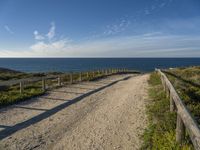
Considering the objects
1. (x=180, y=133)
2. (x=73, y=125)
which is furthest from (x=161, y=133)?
(x=73, y=125)

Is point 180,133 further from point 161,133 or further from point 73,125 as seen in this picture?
point 73,125

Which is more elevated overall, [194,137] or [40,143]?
[194,137]

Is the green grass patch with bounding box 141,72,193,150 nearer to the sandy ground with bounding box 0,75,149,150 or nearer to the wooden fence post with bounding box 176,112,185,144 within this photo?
the wooden fence post with bounding box 176,112,185,144

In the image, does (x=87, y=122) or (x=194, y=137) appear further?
(x=87, y=122)

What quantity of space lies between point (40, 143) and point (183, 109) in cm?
346

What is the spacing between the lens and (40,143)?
22.2 ft

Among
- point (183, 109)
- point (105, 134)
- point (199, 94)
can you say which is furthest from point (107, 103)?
point (183, 109)

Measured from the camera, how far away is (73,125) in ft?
27.7

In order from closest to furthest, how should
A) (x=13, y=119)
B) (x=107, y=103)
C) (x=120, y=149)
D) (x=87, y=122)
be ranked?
1. (x=120, y=149)
2. (x=87, y=122)
3. (x=13, y=119)
4. (x=107, y=103)

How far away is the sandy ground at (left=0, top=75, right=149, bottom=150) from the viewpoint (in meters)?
6.76

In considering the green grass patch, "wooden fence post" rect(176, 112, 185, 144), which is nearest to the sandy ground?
the green grass patch

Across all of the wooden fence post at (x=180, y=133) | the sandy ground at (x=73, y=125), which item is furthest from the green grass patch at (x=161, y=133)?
the sandy ground at (x=73, y=125)

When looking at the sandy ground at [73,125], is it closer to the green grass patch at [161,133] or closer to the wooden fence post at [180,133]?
the green grass patch at [161,133]

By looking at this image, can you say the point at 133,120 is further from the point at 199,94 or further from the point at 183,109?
the point at 199,94
